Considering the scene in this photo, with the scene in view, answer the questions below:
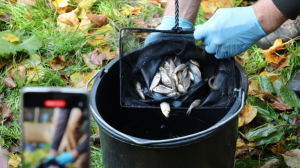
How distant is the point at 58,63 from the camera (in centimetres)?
178

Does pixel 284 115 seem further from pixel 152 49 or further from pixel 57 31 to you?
pixel 57 31

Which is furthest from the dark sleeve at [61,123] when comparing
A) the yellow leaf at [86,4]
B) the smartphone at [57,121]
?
the yellow leaf at [86,4]

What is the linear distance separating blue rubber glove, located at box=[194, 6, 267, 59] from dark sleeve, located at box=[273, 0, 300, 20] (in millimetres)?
100

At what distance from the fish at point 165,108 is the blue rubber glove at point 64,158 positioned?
0.71m

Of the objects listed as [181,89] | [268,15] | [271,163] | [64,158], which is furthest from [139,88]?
[64,158]

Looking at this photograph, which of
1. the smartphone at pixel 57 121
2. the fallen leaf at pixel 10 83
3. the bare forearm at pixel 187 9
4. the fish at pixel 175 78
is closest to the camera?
the smartphone at pixel 57 121

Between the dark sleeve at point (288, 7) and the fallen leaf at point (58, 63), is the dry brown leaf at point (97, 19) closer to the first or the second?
the fallen leaf at point (58, 63)

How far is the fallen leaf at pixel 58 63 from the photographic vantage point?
1762 mm

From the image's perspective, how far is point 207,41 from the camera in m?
1.13

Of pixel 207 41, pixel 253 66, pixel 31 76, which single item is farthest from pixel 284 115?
pixel 31 76

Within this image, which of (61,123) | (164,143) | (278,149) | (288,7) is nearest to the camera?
(61,123)

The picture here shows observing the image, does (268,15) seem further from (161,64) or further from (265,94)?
(265,94)

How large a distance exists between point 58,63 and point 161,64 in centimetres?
90

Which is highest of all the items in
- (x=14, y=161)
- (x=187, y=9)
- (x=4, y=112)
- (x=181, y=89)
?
(x=187, y=9)
